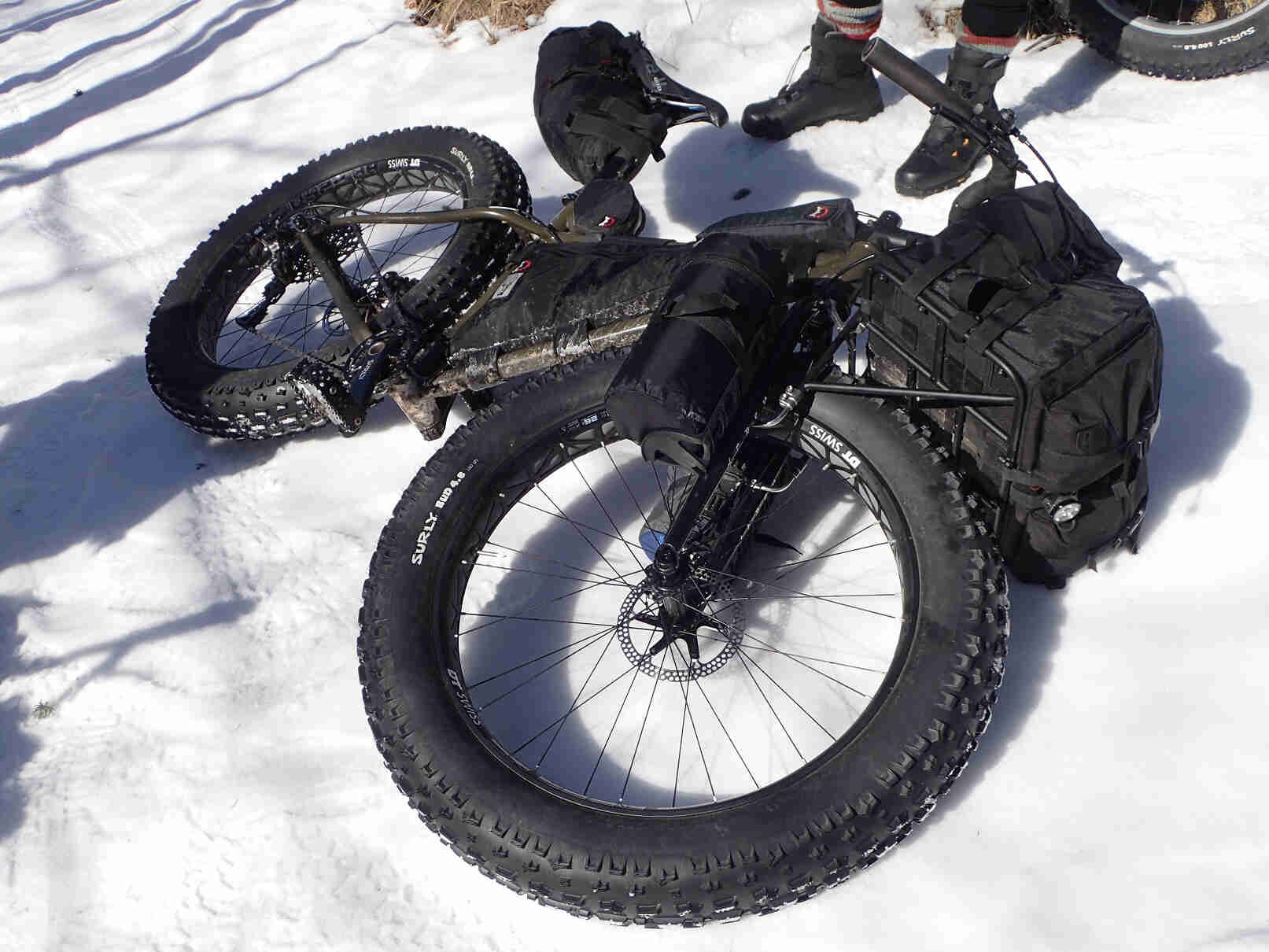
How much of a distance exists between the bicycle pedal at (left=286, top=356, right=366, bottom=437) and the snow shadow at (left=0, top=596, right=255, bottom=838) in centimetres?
74

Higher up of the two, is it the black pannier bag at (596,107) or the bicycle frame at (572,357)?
the black pannier bag at (596,107)

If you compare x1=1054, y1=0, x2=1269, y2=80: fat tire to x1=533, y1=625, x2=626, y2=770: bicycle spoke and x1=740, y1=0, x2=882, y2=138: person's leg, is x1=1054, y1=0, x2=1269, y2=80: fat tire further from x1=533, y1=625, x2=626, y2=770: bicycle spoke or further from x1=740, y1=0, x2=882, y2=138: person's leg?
x1=533, y1=625, x2=626, y2=770: bicycle spoke

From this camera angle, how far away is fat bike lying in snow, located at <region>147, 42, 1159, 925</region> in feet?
7.34

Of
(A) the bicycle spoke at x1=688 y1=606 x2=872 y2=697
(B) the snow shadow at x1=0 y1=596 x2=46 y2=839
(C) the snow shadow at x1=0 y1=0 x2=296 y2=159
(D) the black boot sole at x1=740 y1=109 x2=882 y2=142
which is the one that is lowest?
(B) the snow shadow at x1=0 y1=596 x2=46 y2=839

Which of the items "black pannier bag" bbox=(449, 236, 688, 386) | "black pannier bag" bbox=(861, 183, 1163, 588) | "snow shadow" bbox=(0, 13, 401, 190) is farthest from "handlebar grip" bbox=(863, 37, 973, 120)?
"snow shadow" bbox=(0, 13, 401, 190)

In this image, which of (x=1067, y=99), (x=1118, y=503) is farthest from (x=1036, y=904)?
(x=1067, y=99)

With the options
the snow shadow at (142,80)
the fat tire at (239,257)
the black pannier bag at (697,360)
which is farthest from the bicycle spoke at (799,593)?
the snow shadow at (142,80)

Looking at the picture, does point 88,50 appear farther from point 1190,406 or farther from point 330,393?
point 1190,406

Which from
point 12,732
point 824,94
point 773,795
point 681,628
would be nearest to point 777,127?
point 824,94

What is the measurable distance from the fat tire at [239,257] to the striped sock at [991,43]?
1.72 metres

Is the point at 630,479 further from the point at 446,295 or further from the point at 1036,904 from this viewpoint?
the point at 1036,904

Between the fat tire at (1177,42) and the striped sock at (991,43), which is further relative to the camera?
the fat tire at (1177,42)

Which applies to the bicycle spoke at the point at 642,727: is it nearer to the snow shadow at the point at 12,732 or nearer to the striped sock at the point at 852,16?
the snow shadow at the point at 12,732

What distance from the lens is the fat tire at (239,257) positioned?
358 centimetres
